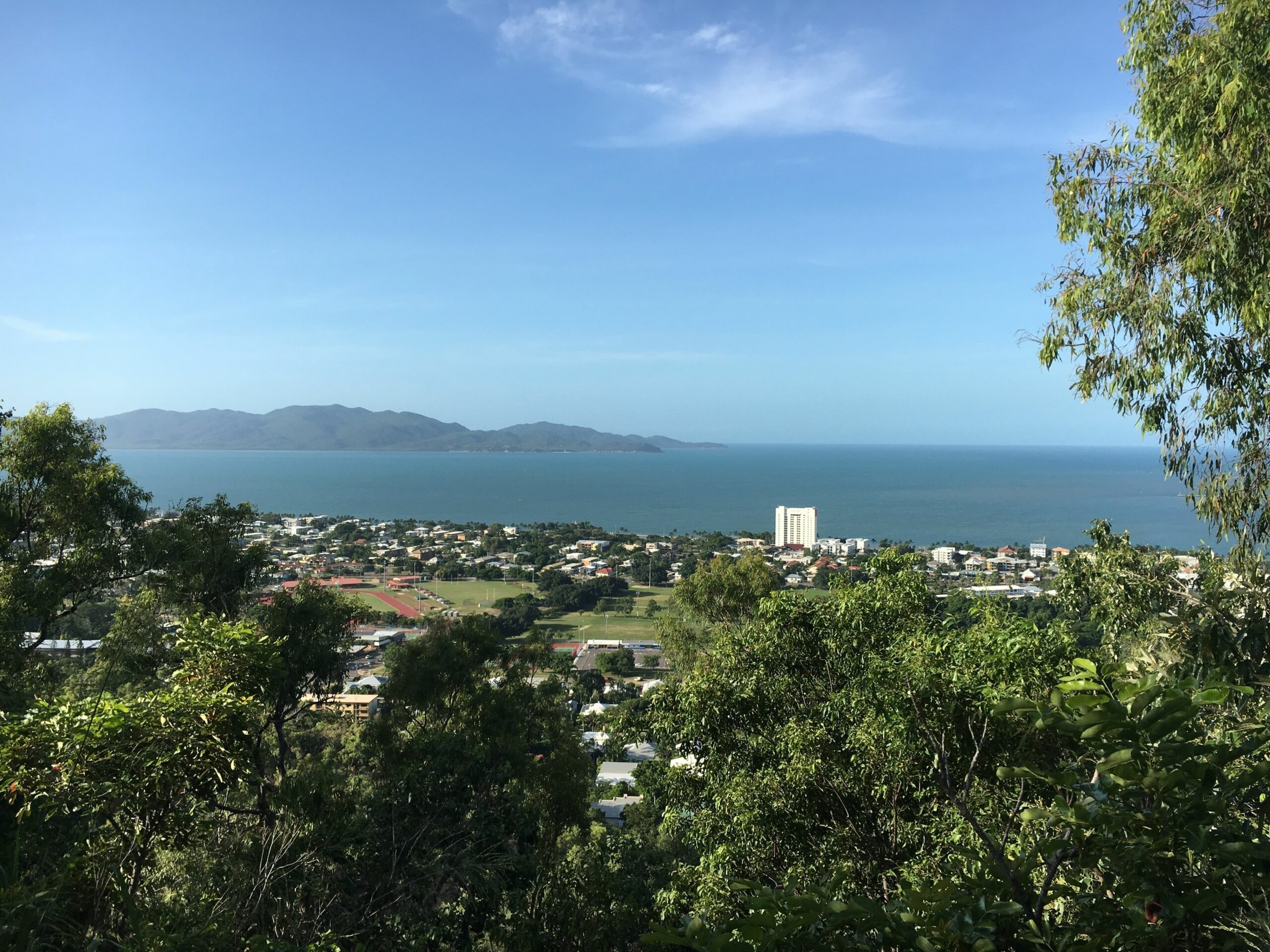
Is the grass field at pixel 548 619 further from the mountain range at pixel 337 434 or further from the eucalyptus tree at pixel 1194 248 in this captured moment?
the mountain range at pixel 337 434

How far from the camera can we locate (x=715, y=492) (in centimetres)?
7519

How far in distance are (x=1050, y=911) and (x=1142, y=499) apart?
→ 2455 inches

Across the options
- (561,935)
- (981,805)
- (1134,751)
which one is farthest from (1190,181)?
(561,935)

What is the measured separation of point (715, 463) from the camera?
126750 millimetres

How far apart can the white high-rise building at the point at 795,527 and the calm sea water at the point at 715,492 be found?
22.0 feet

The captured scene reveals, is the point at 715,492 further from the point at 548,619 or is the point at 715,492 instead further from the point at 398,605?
the point at 398,605

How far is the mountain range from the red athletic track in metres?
97.8

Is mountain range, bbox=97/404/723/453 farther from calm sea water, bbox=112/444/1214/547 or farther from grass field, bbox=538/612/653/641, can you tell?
grass field, bbox=538/612/653/641

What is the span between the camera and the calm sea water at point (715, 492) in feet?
157

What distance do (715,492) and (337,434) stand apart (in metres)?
94.9

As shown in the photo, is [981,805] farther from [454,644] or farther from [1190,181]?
[454,644]

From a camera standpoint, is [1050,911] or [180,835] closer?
[1050,911]

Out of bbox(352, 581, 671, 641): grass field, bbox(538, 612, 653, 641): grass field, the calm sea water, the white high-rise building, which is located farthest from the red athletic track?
the white high-rise building

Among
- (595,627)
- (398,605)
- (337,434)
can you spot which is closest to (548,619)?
(595,627)
